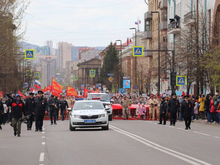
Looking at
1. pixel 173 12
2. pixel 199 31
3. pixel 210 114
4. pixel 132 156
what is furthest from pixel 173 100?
pixel 173 12

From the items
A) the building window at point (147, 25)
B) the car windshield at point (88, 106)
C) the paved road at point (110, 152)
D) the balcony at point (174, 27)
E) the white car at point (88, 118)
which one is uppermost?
the building window at point (147, 25)

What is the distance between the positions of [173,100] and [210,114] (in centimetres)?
322

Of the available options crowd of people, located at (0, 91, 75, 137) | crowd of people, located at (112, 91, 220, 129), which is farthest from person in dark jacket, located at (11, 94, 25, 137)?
crowd of people, located at (112, 91, 220, 129)

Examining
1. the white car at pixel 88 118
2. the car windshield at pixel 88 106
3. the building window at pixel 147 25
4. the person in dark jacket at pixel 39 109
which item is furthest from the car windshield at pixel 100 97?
the building window at pixel 147 25

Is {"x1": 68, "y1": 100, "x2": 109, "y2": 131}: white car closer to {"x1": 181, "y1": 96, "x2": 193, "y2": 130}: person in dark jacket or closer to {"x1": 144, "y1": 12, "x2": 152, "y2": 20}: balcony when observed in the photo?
{"x1": 181, "y1": 96, "x2": 193, "y2": 130}: person in dark jacket

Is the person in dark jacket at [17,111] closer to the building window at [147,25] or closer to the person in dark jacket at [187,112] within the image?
the person in dark jacket at [187,112]

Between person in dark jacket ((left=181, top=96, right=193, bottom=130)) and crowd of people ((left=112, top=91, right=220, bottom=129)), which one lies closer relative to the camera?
person in dark jacket ((left=181, top=96, right=193, bottom=130))

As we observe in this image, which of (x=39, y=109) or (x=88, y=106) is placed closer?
(x=39, y=109)

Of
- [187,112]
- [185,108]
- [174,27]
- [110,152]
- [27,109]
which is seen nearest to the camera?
[110,152]

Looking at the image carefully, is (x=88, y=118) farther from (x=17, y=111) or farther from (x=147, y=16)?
(x=147, y=16)

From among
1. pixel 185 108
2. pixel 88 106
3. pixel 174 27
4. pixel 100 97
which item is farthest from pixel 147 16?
pixel 88 106

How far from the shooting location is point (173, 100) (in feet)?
98.0

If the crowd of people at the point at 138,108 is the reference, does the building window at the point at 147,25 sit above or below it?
above

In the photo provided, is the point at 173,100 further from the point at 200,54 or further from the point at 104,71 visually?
the point at 104,71
